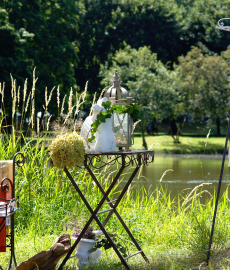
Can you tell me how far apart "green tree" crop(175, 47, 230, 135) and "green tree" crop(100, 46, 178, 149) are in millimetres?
826

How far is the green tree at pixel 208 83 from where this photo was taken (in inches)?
663

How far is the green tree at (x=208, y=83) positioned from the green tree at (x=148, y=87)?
0.83 meters

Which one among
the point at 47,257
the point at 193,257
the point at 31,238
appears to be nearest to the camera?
the point at 47,257

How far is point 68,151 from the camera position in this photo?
2.46 meters

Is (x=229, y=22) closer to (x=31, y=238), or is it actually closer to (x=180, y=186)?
(x=180, y=186)

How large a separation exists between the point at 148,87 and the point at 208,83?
2.82 metres

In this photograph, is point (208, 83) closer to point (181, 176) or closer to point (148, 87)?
point (148, 87)

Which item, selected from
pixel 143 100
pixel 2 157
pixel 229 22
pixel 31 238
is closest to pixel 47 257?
pixel 31 238

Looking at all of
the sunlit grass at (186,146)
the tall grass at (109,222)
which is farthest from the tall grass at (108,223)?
the sunlit grass at (186,146)

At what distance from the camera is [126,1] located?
23.3 meters

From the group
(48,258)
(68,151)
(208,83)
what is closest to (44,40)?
(208,83)

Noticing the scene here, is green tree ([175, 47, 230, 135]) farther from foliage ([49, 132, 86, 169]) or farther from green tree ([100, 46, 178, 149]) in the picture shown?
foliage ([49, 132, 86, 169])

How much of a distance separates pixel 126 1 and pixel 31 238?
2233 cm

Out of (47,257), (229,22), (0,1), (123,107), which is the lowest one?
(47,257)
